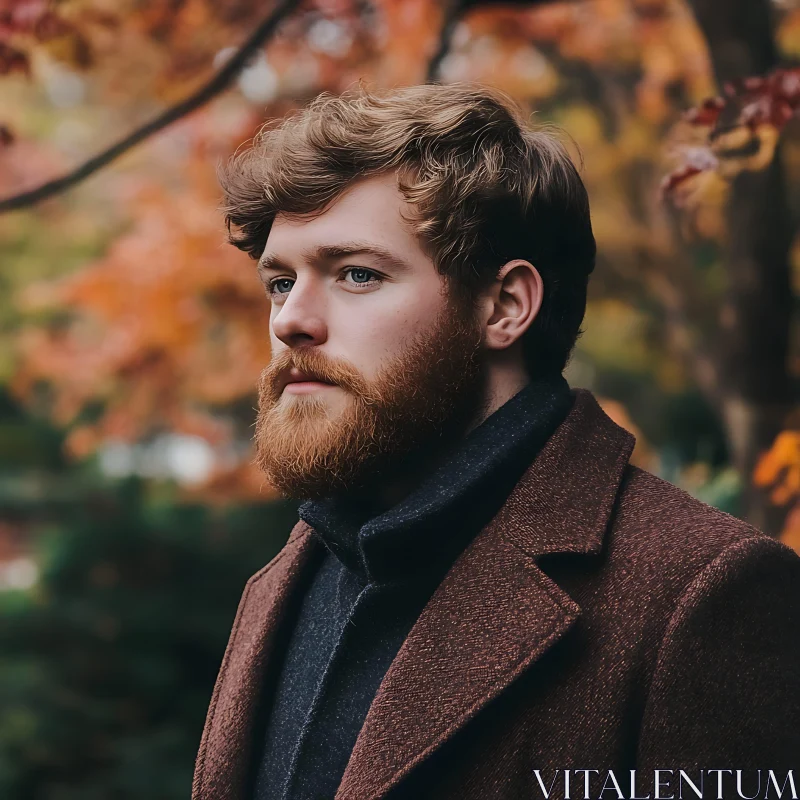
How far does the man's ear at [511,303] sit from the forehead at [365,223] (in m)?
0.20

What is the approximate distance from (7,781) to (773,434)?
491 cm

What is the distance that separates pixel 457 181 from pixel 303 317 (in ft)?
1.49

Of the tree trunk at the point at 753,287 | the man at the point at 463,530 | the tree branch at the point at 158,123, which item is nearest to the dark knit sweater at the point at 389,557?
the man at the point at 463,530

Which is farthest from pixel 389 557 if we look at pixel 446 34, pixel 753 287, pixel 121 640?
pixel 121 640

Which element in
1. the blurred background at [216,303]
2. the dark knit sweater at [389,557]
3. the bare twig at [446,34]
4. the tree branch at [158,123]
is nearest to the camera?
the dark knit sweater at [389,557]

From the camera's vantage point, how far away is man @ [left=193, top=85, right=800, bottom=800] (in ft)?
6.13

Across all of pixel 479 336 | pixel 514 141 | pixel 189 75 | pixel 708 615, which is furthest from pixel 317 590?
pixel 189 75

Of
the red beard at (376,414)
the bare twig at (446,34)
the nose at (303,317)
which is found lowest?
the red beard at (376,414)

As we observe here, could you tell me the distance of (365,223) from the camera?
7.06ft

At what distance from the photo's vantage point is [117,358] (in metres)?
7.01

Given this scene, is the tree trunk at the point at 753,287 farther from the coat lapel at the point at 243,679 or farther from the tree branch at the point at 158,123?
the coat lapel at the point at 243,679

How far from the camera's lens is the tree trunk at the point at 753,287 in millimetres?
4047

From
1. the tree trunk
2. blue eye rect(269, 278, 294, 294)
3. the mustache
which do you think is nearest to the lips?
the mustache

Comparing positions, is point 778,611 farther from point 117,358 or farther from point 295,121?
point 117,358
